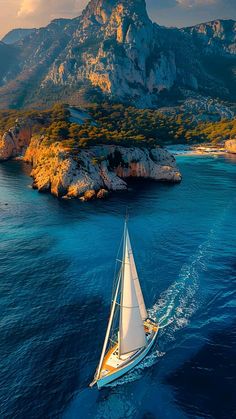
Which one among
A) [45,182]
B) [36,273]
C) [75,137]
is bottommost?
[36,273]

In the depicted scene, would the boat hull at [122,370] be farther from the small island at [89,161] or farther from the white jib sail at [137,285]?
the small island at [89,161]

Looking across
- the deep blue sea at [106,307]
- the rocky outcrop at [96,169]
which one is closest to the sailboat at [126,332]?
the deep blue sea at [106,307]

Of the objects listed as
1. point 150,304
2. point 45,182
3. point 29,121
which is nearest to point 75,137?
point 45,182

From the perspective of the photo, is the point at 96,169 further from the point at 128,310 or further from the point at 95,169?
the point at 128,310

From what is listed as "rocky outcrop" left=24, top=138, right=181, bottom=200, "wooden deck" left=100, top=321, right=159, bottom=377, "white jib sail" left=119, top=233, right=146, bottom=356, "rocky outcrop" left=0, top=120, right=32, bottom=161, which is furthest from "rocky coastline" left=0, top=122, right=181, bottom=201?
"white jib sail" left=119, top=233, right=146, bottom=356

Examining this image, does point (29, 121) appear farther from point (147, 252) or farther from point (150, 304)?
point (150, 304)

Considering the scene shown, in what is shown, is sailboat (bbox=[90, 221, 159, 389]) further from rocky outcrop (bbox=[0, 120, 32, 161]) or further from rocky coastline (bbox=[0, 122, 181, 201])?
rocky outcrop (bbox=[0, 120, 32, 161])
